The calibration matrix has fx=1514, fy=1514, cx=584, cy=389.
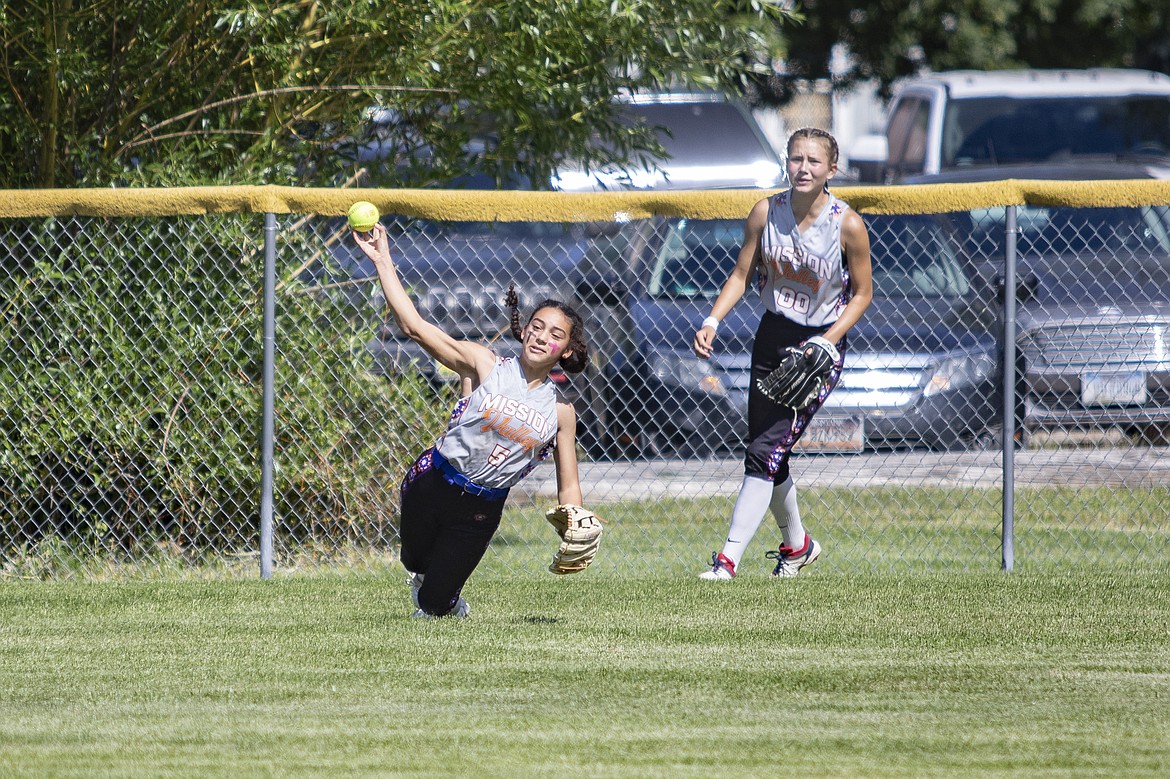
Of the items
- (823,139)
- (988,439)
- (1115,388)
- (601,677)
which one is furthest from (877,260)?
(601,677)

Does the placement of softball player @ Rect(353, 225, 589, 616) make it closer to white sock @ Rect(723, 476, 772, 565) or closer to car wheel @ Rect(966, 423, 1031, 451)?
white sock @ Rect(723, 476, 772, 565)

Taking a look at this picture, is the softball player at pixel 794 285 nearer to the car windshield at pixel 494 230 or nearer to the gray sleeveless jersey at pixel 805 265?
the gray sleeveless jersey at pixel 805 265

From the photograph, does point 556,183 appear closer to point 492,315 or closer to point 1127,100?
point 492,315

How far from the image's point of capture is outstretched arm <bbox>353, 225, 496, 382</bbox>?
5.02 meters

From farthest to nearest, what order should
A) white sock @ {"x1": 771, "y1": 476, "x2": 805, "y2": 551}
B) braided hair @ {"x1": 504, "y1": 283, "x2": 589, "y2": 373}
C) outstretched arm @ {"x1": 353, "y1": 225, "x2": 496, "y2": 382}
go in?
1. white sock @ {"x1": 771, "y1": 476, "x2": 805, "y2": 551}
2. braided hair @ {"x1": 504, "y1": 283, "x2": 589, "y2": 373}
3. outstretched arm @ {"x1": 353, "y1": 225, "x2": 496, "y2": 382}

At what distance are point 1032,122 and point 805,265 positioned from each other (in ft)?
22.6

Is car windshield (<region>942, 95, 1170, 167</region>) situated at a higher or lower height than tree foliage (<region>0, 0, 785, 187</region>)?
lower

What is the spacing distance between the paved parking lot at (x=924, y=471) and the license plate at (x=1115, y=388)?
11.3 inches

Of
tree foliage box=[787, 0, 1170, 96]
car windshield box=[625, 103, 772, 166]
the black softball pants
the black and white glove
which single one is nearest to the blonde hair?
the black and white glove

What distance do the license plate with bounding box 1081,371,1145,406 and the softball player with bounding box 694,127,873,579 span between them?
139 centimetres

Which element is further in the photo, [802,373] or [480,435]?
[802,373]

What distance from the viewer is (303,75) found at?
23.5 ft

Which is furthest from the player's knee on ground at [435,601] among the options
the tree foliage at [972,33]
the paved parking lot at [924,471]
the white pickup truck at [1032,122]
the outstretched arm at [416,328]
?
the tree foliage at [972,33]

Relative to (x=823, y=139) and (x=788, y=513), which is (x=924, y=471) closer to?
(x=788, y=513)
